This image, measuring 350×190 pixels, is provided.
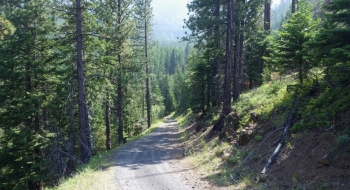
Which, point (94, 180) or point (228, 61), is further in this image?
point (228, 61)

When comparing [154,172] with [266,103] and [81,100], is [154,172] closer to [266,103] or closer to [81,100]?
[81,100]

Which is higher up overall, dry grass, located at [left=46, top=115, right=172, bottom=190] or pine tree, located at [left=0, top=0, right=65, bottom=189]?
pine tree, located at [left=0, top=0, right=65, bottom=189]

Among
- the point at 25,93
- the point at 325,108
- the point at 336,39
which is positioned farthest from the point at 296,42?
the point at 25,93

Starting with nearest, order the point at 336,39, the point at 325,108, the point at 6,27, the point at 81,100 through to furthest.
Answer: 1. the point at 336,39
2. the point at 325,108
3. the point at 81,100
4. the point at 6,27

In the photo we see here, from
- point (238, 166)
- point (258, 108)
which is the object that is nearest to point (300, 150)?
point (238, 166)

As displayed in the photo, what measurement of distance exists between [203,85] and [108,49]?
33.4 ft

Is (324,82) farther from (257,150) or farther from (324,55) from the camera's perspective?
(257,150)

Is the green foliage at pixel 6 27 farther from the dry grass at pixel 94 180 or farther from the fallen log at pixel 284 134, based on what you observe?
the fallen log at pixel 284 134

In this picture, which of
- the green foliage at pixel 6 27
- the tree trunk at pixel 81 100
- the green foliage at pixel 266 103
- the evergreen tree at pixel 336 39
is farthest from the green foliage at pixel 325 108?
the green foliage at pixel 6 27

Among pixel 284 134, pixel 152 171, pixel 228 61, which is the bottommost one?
pixel 152 171

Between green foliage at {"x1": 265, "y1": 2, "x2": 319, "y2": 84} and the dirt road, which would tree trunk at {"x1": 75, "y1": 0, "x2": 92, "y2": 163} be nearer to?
the dirt road

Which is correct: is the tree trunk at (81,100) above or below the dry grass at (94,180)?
above

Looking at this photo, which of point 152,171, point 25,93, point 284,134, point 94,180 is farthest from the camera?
point 25,93

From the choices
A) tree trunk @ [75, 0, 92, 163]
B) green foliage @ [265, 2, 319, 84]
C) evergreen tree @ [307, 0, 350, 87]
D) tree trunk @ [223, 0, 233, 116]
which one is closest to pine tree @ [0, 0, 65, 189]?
tree trunk @ [75, 0, 92, 163]
